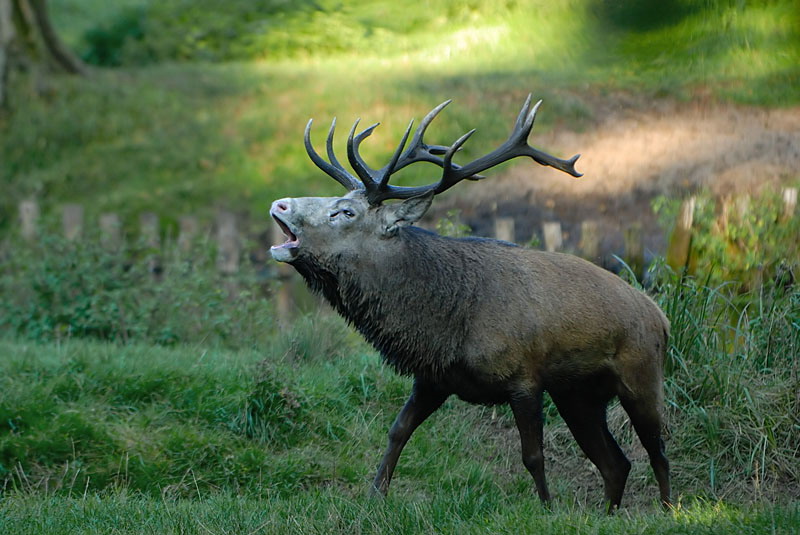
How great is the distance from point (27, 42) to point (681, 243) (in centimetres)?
1403

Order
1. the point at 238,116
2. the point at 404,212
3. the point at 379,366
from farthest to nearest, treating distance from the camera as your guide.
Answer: the point at 238,116, the point at 379,366, the point at 404,212

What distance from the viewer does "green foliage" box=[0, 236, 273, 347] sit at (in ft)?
32.4

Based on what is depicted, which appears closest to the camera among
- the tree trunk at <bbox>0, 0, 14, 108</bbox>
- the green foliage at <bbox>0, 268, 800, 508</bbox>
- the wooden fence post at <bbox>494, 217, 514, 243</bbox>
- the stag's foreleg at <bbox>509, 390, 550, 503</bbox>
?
the stag's foreleg at <bbox>509, 390, 550, 503</bbox>

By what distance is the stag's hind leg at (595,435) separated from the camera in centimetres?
630

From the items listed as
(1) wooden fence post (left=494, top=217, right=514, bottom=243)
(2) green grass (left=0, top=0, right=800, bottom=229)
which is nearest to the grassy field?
(1) wooden fence post (left=494, top=217, right=514, bottom=243)

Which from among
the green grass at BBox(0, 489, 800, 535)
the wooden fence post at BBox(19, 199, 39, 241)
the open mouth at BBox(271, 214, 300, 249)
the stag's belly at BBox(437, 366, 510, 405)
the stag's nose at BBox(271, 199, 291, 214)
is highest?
the stag's nose at BBox(271, 199, 291, 214)

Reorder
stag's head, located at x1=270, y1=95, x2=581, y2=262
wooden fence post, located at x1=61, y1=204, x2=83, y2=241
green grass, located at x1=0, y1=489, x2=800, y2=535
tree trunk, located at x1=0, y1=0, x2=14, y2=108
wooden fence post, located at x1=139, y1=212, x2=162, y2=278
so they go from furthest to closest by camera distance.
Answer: tree trunk, located at x1=0, y1=0, x2=14, y2=108, wooden fence post, located at x1=61, y1=204, x2=83, y2=241, wooden fence post, located at x1=139, y1=212, x2=162, y2=278, stag's head, located at x1=270, y1=95, x2=581, y2=262, green grass, located at x1=0, y1=489, x2=800, y2=535

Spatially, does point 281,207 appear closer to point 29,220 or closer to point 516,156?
point 516,156

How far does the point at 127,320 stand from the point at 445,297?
5100 mm

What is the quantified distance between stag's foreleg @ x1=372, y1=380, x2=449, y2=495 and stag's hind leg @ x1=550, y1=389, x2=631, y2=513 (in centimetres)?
79

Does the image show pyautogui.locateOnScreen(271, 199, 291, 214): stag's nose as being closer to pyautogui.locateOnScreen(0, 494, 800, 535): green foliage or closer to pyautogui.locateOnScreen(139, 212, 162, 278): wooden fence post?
pyautogui.locateOnScreen(0, 494, 800, 535): green foliage

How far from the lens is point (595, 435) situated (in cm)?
633

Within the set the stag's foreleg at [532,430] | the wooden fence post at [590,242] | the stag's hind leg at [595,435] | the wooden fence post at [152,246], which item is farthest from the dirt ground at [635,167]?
the stag's foreleg at [532,430]

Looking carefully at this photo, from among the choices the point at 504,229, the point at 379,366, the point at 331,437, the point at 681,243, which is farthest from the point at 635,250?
the point at 331,437
